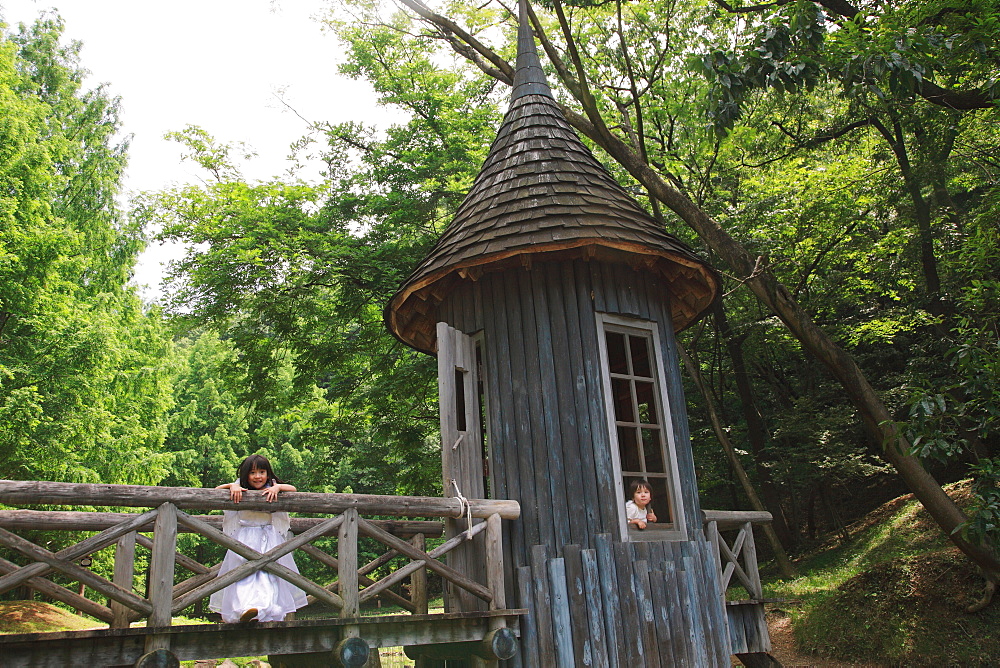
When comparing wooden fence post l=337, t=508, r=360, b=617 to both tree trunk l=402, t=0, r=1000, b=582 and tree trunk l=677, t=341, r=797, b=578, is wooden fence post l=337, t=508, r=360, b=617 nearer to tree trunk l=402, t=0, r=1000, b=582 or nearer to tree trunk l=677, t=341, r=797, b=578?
tree trunk l=402, t=0, r=1000, b=582

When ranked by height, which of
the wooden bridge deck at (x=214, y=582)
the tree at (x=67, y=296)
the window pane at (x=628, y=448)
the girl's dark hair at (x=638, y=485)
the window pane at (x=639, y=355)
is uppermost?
the tree at (x=67, y=296)

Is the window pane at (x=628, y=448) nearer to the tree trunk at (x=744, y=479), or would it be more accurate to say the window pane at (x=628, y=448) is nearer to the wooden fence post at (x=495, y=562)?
the wooden fence post at (x=495, y=562)

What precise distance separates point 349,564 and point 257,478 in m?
0.89

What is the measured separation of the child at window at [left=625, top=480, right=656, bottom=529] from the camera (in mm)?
6462

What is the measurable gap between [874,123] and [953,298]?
379 cm

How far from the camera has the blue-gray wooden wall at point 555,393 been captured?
6.28m

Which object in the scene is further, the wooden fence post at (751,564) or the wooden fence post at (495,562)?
the wooden fence post at (751,564)

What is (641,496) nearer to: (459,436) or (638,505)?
(638,505)

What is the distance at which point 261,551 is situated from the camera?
18.0 feet

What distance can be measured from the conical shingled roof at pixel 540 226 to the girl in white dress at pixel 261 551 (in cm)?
252

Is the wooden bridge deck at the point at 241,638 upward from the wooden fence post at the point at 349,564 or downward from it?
downward

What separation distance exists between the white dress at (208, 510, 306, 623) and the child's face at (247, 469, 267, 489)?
18 centimetres

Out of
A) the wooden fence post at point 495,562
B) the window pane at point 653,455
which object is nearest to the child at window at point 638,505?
the wooden fence post at point 495,562

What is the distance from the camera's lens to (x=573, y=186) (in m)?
7.22
